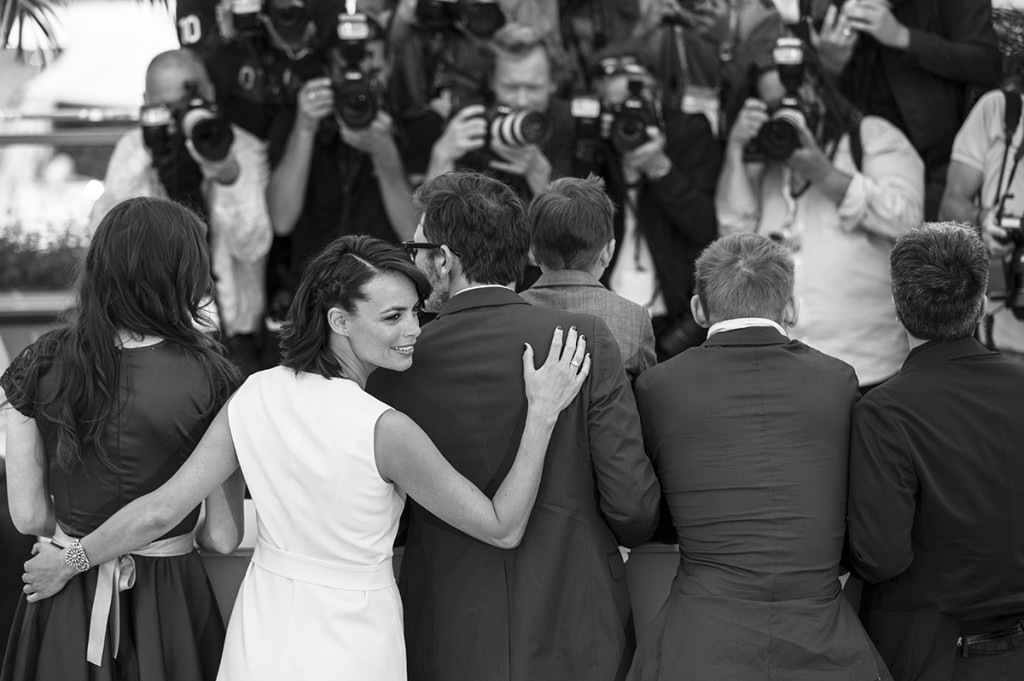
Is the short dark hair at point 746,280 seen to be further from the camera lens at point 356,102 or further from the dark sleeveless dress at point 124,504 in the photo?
the camera lens at point 356,102

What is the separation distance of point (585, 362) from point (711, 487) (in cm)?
31

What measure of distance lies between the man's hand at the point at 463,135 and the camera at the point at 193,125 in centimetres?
70

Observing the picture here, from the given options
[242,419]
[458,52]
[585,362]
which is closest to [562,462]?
[585,362]

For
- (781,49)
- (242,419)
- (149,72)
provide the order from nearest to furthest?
(242,419)
(781,49)
(149,72)

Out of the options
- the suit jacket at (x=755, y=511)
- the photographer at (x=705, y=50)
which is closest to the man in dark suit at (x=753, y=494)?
the suit jacket at (x=755, y=511)

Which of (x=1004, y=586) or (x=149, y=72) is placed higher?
(x=149, y=72)

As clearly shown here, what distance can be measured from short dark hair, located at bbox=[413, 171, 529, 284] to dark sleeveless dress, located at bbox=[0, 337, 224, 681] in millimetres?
531

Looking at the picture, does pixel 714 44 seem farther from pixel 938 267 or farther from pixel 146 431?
pixel 146 431

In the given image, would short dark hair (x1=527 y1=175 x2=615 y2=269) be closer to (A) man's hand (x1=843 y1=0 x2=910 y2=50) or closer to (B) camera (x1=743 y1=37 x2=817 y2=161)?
(B) camera (x1=743 y1=37 x2=817 y2=161)

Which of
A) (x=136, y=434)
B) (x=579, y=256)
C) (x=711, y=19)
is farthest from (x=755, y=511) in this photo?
(x=711, y=19)

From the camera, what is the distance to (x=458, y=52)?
4.35 meters

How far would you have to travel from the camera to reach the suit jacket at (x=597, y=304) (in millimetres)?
2471

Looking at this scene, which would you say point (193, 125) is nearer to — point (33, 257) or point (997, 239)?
point (33, 257)

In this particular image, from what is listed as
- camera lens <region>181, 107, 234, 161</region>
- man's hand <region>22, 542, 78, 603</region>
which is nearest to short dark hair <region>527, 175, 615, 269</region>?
man's hand <region>22, 542, 78, 603</region>
